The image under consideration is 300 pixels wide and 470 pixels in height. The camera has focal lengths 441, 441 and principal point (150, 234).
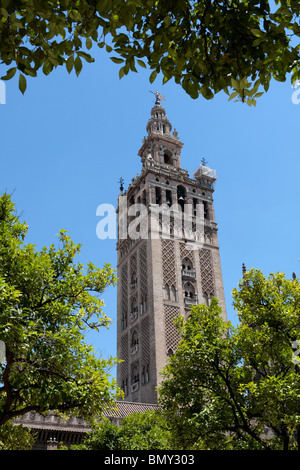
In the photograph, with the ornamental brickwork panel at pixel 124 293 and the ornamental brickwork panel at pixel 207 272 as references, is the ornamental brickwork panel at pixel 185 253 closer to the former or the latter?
the ornamental brickwork panel at pixel 207 272

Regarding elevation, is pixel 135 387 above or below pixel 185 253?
below

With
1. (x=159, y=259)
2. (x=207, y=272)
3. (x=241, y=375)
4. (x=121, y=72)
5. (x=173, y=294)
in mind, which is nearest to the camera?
(x=121, y=72)

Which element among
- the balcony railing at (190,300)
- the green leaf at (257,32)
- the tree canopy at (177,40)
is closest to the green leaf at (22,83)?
the tree canopy at (177,40)

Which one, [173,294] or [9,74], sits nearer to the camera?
[9,74]

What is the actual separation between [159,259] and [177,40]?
3626 cm

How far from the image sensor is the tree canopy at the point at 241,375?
13.2 m

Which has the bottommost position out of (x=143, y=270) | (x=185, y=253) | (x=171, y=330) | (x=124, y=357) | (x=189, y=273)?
(x=124, y=357)

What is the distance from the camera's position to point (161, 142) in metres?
51.5

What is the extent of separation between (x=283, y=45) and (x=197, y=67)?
3.32ft

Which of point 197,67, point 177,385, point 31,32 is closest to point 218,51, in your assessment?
point 197,67

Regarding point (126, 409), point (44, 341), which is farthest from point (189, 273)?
point (44, 341)

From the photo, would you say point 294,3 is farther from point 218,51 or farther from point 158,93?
point 158,93

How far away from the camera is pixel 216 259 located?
150ft

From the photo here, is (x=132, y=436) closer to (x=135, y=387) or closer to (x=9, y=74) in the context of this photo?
(x=135, y=387)
